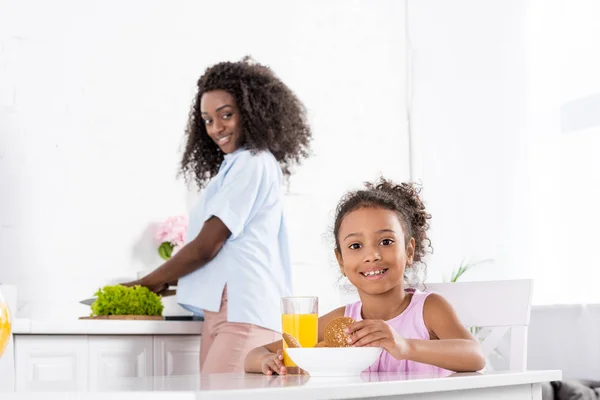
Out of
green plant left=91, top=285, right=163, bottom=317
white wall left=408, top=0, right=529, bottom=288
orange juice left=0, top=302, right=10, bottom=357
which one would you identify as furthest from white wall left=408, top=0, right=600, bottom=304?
orange juice left=0, top=302, right=10, bottom=357

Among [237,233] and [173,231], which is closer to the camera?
[237,233]

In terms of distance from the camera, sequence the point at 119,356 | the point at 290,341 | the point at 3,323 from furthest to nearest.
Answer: the point at 119,356 < the point at 290,341 < the point at 3,323

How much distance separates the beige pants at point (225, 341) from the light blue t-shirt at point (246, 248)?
2 cm

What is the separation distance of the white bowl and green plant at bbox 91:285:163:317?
1348 millimetres

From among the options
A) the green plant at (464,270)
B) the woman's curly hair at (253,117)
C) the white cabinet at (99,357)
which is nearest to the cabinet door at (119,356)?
the white cabinet at (99,357)

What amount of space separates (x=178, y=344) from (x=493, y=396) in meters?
1.48

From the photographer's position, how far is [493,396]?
1136mm

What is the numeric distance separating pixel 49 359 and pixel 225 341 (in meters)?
0.43

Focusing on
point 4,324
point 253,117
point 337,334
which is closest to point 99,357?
point 253,117

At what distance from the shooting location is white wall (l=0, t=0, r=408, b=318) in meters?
3.03

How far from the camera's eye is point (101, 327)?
2287 millimetres

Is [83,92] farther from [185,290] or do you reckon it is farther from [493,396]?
[493,396]

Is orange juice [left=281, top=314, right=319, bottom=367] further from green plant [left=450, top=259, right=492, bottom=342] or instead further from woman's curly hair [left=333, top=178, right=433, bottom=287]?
green plant [left=450, top=259, right=492, bottom=342]

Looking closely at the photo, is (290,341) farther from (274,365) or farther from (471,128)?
(471,128)
